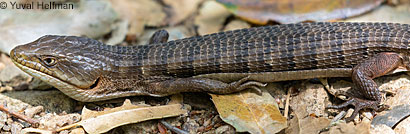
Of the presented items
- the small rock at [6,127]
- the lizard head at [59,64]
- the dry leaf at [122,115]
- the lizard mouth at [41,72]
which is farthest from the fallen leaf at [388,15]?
the small rock at [6,127]

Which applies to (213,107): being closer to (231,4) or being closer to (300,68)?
(300,68)

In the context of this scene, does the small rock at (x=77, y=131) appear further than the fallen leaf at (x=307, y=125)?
Yes

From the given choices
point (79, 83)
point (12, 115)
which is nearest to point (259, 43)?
point (79, 83)

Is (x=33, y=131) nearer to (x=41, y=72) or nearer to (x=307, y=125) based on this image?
(x=41, y=72)

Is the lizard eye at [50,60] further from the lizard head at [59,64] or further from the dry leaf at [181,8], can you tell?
the dry leaf at [181,8]

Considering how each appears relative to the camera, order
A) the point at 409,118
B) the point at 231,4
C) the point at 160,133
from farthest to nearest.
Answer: the point at 231,4, the point at 160,133, the point at 409,118

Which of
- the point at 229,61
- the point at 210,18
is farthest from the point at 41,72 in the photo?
the point at 210,18
